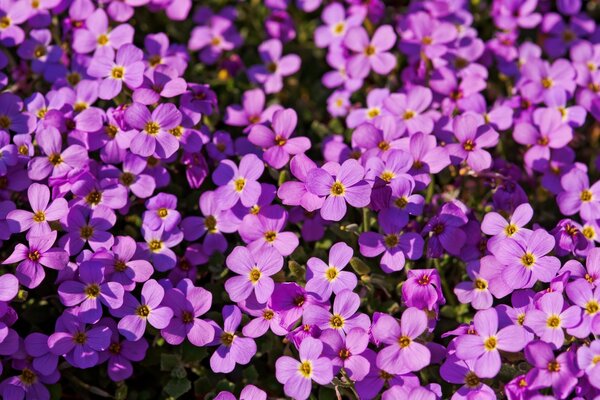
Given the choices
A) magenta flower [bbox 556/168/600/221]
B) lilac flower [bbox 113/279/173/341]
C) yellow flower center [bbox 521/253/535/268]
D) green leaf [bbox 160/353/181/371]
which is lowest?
green leaf [bbox 160/353/181/371]

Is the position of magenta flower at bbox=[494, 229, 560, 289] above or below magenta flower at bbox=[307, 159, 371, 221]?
below

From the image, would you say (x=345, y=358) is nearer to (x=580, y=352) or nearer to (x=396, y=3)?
(x=580, y=352)

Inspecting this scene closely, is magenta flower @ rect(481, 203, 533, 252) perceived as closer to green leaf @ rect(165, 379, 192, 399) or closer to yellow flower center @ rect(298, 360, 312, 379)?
yellow flower center @ rect(298, 360, 312, 379)

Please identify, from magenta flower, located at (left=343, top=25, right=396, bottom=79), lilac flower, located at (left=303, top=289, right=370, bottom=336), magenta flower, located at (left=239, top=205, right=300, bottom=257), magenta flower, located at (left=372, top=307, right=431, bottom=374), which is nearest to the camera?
magenta flower, located at (left=372, top=307, right=431, bottom=374)

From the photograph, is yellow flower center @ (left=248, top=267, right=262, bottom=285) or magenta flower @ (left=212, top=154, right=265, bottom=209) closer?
yellow flower center @ (left=248, top=267, right=262, bottom=285)

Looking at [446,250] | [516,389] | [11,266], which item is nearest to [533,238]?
[446,250]

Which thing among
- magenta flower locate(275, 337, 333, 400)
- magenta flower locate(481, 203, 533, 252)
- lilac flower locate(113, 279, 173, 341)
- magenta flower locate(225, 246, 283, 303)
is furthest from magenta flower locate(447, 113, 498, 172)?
lilac flower locate(113, 279, 173, 341)
